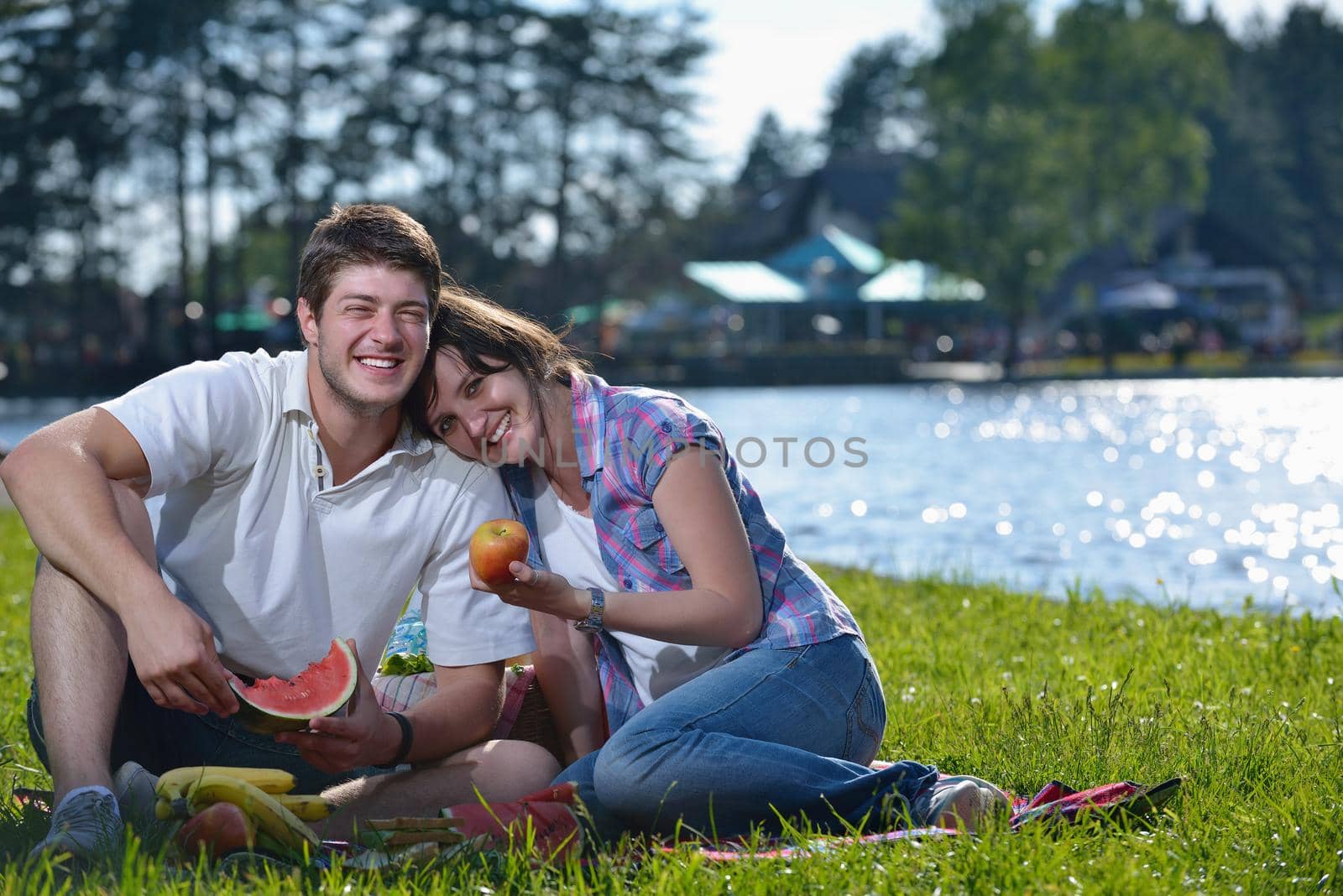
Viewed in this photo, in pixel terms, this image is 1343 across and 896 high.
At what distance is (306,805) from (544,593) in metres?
0.72

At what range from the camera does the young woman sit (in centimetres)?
336

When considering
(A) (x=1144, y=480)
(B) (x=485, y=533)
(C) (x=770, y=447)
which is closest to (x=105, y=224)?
(C) (x=770, y=447)

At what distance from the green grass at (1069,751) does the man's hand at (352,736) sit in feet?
1.04

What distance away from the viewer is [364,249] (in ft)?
11.8

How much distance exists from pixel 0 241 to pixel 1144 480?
32.6 metres

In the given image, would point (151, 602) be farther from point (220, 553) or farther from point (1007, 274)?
point (1007, 274)

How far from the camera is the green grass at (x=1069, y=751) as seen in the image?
296 centimetres

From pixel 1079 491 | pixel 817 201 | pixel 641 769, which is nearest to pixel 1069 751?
pixel 641 769

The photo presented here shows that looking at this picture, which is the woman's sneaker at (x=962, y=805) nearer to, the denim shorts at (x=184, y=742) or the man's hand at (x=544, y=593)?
the man's hand at (x=544, y=593)

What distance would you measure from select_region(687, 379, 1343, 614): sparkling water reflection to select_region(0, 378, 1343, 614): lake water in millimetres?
42

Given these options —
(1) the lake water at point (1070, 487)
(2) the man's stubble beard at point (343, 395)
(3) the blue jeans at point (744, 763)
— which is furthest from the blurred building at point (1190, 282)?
(2) the man's stubble beard at point (343, 395)

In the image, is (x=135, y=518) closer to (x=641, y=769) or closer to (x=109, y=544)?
(x=109, y=544)

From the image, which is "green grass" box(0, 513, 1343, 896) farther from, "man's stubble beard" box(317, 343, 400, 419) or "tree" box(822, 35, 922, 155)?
"tree" box(822, 35, 922, 155)

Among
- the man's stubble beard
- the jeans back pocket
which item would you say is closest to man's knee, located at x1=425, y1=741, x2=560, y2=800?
the jeans back pocket
